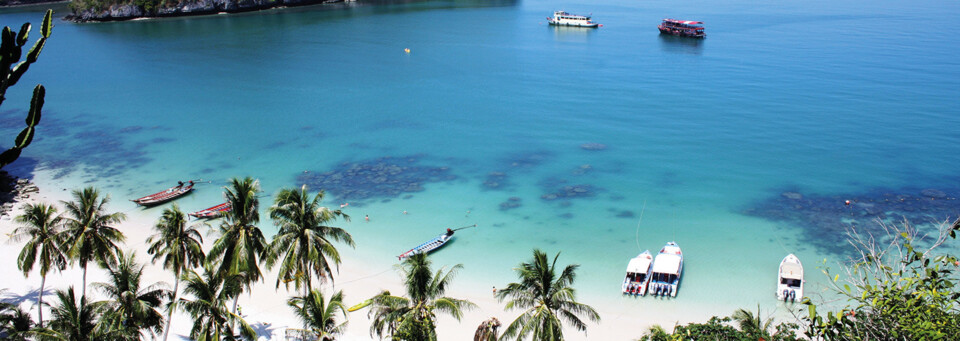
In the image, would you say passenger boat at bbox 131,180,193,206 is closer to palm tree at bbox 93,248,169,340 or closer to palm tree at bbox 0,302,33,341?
palm tree at bbox 0,302,33,341

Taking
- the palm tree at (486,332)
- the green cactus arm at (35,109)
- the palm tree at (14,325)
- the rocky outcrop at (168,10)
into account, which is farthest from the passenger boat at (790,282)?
the rocky outcrop at (168,10)

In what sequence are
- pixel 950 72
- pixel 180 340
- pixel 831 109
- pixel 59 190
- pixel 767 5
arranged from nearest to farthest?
1. pixel 180 340
2. pixel 59 190
3. pixel 831 109
4. pixel 950 72
5. pixel 767 5

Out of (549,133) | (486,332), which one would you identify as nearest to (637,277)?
(486,332)

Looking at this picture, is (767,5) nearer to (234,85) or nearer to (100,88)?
(234,85)

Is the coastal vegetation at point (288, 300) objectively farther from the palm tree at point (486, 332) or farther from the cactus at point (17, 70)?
the cactus at point (17, 70)

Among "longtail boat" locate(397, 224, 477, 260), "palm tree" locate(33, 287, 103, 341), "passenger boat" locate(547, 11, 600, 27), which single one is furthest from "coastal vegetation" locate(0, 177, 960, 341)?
"passenger boat" locate(547, 11, 600, 27)

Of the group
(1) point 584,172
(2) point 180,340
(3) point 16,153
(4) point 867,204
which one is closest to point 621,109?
(1) point 584,172

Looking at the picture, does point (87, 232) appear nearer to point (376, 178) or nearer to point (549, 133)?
point (376, 178)
